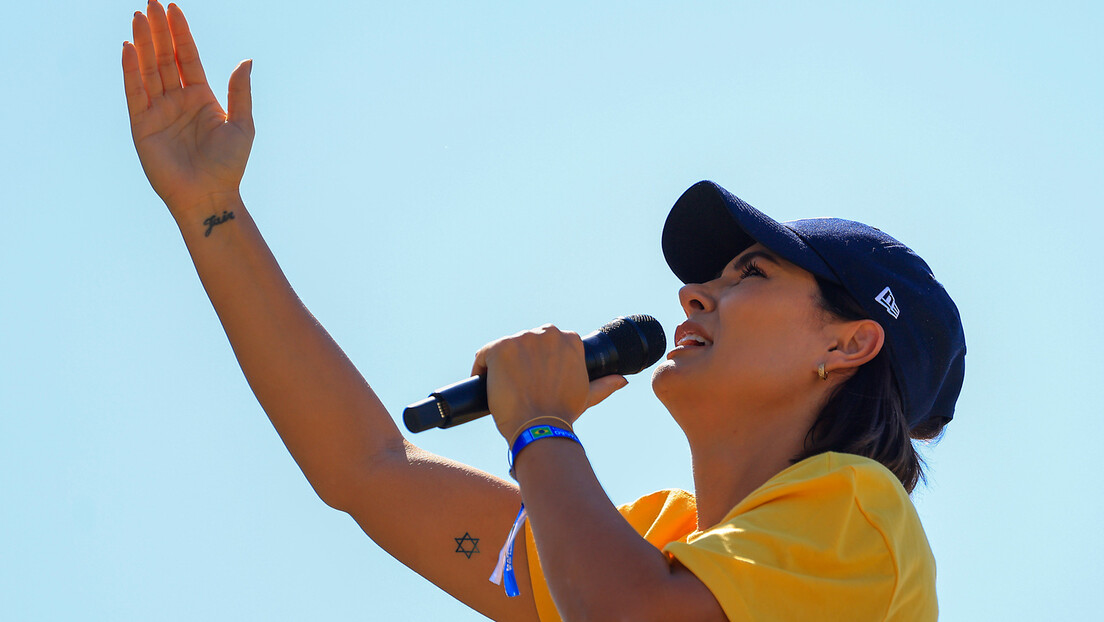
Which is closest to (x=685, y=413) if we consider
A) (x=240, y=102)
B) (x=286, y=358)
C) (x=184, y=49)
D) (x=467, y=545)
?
(x=467, y=545)

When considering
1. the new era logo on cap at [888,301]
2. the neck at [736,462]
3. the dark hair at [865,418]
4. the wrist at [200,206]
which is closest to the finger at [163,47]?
the wrist at [200,206]

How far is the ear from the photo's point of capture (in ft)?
10.5

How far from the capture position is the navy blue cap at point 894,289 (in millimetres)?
3227

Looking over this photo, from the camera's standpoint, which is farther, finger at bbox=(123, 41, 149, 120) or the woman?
finger at bbox=(123, 41, 149, 120)

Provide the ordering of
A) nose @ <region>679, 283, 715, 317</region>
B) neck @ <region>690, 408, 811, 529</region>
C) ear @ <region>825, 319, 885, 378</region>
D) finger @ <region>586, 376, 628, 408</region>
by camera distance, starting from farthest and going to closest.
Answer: nose @ <region>679, 283, 715, 317</region>, ear @ <region>825, 319, 885, 378</region>, neck @ <region>690, 408, 811, 529</region>, finger @ <region>586, 376, 628, 408</region>

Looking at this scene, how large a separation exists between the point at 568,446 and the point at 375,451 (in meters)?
1.14

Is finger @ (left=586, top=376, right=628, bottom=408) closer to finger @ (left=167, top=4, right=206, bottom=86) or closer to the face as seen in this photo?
the face

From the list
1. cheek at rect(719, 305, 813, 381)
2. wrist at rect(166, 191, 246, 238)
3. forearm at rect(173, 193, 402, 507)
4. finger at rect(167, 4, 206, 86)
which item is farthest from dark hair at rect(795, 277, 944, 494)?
finger at rect(167, 4, 206, 86)

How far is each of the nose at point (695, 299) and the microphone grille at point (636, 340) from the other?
0.32 meters

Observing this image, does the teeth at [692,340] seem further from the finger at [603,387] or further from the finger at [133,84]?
the finger at [133,84]

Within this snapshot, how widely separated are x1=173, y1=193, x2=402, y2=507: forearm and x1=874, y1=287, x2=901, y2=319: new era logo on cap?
1.51 metres

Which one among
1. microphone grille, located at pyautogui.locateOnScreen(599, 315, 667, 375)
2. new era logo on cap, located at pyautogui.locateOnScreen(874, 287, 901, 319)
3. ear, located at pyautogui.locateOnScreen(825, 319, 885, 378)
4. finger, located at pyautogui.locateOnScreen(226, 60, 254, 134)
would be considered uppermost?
finger, located at pyautogui.locateOnScreen(226, 60, 254, 134)

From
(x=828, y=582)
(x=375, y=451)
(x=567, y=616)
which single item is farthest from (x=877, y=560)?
(x=375, y=451)

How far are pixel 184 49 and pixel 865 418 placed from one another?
2.24 meters
